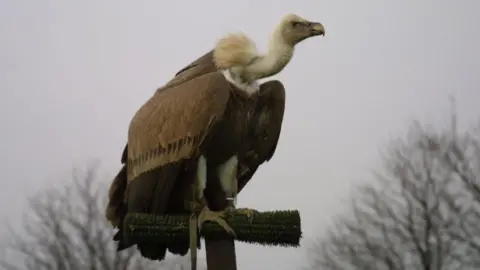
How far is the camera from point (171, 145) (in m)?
3.09

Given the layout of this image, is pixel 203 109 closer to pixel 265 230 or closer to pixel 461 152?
pixel 265 230

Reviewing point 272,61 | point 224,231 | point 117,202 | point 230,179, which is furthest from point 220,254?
point 272,61

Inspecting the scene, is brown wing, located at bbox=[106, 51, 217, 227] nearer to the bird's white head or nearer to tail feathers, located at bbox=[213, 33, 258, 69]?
tail feathers, located at bbox=[213, 33, 258, 69]

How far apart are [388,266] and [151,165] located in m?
7.21

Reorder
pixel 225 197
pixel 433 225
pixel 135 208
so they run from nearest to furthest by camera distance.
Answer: pixel 135 208
pixel 225 197
pixel 433 225

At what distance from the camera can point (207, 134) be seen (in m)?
2.98

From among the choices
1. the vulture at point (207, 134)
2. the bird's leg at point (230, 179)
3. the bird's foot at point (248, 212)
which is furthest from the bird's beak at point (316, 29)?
the bird's foot at point (248, 212)

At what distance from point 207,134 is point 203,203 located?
39 centimetres

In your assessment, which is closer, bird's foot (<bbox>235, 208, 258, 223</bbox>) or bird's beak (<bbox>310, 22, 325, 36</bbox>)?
bird's foot (<bbox>235, 208, 258, 223</bbox>)

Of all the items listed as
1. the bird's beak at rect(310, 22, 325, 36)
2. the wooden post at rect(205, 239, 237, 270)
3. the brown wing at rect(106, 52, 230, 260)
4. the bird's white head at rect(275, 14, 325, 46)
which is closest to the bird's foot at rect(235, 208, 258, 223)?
the wooden post at rect(205, 239, 237, 270)

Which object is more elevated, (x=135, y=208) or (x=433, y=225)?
(x=433, y=225)

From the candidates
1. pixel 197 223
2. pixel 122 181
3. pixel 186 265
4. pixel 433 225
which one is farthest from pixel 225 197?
pixel 186 265

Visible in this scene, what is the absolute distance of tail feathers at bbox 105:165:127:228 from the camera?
339cm

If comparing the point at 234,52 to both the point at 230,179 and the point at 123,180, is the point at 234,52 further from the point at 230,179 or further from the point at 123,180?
the point at 123,180
